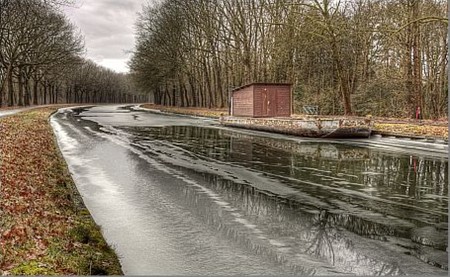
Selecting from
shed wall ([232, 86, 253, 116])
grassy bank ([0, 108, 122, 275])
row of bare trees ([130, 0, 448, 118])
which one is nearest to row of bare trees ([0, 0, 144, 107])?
grassy bank ([0, 108, 122, 275])

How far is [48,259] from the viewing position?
204 inches

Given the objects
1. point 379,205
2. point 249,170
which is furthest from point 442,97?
point 379,205

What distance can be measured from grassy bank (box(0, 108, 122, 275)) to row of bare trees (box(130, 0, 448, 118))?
20722 millimetres

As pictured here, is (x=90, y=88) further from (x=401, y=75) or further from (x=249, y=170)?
(x=249, y=170)

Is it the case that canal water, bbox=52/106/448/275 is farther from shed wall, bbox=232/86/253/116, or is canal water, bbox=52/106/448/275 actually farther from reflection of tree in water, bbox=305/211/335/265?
shed wall, bbox=232/86/253/116

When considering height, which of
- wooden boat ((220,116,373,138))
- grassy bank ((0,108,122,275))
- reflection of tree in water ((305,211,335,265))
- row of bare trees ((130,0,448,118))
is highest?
row of bare trees ((130,0,448,118))

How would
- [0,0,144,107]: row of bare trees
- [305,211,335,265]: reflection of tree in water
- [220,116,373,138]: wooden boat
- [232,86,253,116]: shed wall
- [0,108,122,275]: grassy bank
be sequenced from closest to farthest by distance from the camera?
1. [0,108,122,275]: grassy bank
2. [305,211,335,265]: reflection of tree in water
3. [220,116,373,138]: wooden boat
4. [0,0,144,107]: row of bare trees
5. [232,86,253,116]: shed wall

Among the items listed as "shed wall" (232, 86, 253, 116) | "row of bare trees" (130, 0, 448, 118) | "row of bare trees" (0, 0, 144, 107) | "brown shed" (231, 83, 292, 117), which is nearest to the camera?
"row of bare trees" (0, 0, 144, 107)

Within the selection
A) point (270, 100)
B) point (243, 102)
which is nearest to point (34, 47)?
point (243, 102)

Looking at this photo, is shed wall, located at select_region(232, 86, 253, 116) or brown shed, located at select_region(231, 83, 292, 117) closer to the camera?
brown shed, located at select_region(231, 83, 292, 117)

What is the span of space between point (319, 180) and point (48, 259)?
7.05 metres

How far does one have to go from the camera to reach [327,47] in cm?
4347

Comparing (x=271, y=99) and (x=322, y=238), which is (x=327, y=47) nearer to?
(x=271, y=99)

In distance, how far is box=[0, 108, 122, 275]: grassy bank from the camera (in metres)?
5.11
